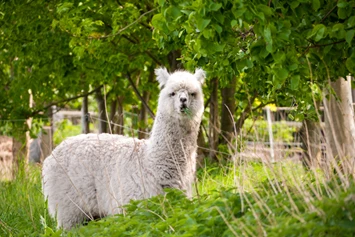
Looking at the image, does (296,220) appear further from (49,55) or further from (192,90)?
(49,55)

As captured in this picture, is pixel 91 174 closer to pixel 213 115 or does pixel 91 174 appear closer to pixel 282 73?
pixel 282 73

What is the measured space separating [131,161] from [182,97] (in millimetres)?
804

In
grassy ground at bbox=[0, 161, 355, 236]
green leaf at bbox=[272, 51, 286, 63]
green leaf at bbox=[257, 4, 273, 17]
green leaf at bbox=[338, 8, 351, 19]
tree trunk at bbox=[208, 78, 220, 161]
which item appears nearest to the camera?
grassy ground at bbox=[0, 161, 355, 236]

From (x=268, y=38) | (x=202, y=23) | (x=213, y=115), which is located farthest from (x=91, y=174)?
(x=213, y=115)

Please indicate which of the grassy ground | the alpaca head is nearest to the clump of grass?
the grassy ground

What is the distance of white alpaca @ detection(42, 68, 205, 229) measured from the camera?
23.5 feet

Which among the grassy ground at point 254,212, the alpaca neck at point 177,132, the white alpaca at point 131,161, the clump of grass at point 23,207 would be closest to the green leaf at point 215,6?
the grassy ground at point 254,212

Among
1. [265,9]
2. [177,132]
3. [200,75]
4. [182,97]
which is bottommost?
[177,132]

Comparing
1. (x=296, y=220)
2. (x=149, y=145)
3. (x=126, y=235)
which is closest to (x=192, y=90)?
(x=149, y=145)

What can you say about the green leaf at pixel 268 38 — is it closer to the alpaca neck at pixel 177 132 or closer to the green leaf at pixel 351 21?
the green leaf at pixel 351 21

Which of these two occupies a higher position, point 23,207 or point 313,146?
point 313,146

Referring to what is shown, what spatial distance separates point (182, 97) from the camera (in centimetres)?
723

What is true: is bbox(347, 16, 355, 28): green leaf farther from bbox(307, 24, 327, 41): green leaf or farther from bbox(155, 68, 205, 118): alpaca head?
bbox(155, 68, 205, 118): alpaca head

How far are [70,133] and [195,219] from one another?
21.2 meters
